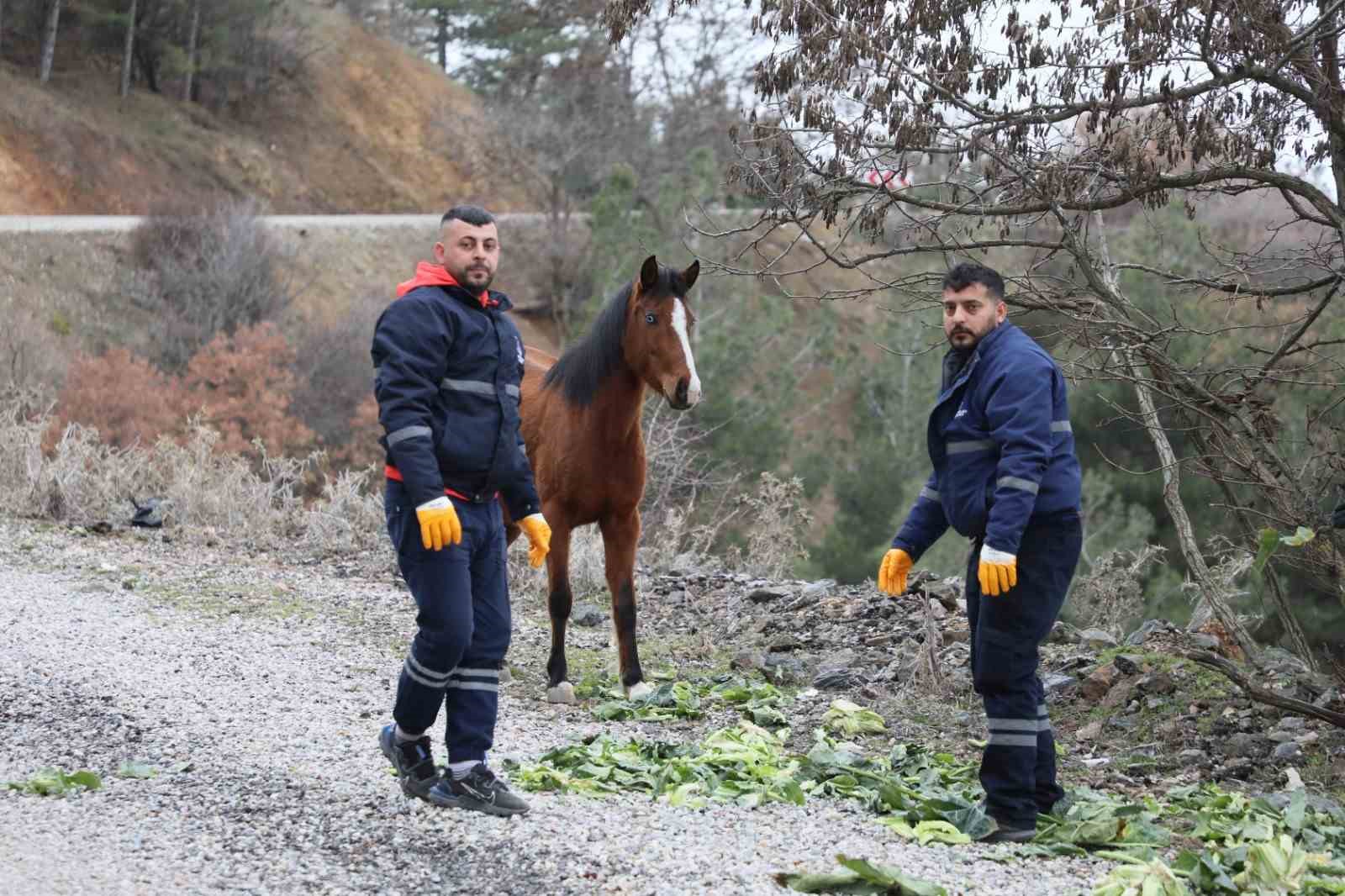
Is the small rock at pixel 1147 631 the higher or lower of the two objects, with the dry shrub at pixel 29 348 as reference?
lower

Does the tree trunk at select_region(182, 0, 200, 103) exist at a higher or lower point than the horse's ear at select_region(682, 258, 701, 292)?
higher

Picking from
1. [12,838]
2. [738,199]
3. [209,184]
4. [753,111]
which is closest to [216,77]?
[209,184]

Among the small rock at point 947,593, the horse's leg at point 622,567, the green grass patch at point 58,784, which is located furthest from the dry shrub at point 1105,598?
the green grass patch at point 58,784

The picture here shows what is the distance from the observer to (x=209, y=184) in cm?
4100

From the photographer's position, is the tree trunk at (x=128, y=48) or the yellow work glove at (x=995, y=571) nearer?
the yellow work glove at (x=995, y=571)

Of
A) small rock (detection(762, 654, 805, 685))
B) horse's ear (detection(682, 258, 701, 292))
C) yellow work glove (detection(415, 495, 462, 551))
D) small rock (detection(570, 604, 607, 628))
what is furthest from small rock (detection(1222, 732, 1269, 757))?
small rock (detection(570, 604, 607, 628))

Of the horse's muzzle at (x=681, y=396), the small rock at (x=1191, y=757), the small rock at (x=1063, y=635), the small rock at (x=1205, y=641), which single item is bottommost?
the small rock at (x=1191, y=757)

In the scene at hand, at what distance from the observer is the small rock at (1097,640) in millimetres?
9133

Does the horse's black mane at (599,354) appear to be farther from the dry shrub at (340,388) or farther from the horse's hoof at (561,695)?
the dry shrub at (340,388)

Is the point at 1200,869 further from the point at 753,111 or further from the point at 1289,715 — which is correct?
the point at 753,111

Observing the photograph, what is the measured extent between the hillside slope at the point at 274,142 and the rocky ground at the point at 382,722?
25.5m

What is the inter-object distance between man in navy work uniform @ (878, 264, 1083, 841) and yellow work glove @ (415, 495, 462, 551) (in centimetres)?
188

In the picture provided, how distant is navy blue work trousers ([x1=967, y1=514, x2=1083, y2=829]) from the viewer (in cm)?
533

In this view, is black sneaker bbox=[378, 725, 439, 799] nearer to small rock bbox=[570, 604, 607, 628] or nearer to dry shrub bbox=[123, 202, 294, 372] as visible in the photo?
small rock bbox=[570, 604, 607, 628]
